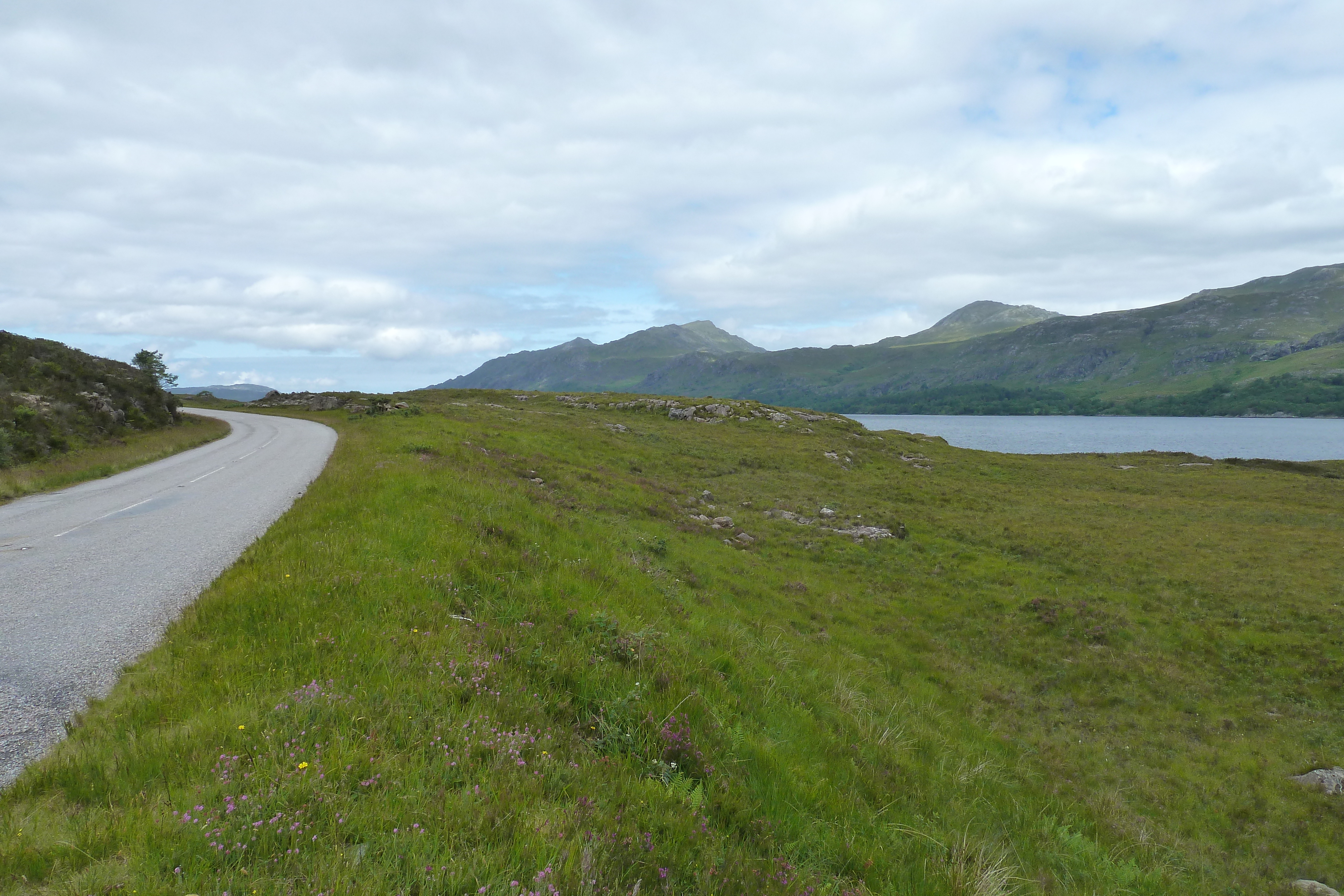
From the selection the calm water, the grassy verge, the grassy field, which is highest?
the grassy verge

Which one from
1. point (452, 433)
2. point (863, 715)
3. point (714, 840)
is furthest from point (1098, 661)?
point (452, 433)

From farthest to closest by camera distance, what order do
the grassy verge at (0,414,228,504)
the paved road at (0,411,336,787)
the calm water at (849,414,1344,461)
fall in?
the calm water at (849,414,1344,461) < the grassy verge at (0,414,228,504) < the paved road at (0,411,336,787)

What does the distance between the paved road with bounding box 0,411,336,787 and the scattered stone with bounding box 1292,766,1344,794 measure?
71.3 feet

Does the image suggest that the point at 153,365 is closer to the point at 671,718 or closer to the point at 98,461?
the point at 98,461

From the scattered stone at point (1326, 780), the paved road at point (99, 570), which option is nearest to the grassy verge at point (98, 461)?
the paved road at point (99, 570)

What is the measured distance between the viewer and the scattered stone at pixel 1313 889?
9.84 metres

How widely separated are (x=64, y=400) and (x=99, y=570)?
3725cm

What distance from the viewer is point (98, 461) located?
3097 cm

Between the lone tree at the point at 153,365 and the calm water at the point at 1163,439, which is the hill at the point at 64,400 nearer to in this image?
the lone tree at the point at 153,365

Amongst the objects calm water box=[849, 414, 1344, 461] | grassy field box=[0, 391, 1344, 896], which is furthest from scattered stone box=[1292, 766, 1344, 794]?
calm water box=[849, 414, 1344, 461]

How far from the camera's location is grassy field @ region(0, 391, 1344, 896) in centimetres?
418

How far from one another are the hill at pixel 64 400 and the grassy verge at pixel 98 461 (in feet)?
2.47

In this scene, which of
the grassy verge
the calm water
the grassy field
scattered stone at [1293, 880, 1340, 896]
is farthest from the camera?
the calm water

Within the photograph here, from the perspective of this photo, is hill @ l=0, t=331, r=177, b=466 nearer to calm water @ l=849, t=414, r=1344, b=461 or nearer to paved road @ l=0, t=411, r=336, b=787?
paved road @ l=0, t=411, r=336, b=787
